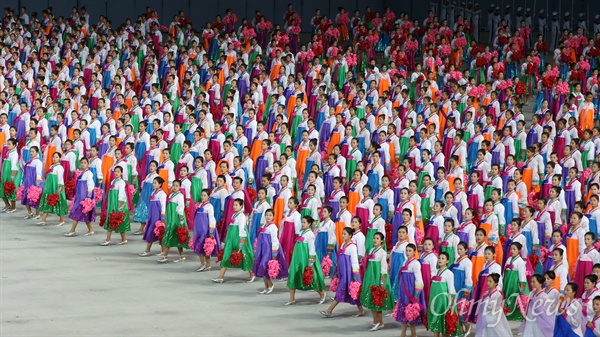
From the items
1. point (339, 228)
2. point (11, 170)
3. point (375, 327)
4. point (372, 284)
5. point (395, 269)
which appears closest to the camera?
point (372, 284)

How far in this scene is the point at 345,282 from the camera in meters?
13.9

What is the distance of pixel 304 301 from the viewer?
1495cm

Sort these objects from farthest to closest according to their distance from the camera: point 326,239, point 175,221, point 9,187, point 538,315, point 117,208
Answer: point 9,187 → point 117,208 → point 175,221 → point 326,239 → point 538,315

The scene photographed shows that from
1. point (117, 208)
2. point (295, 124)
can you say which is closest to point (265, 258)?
point (117, 208)

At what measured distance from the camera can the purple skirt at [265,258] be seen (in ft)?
49.2

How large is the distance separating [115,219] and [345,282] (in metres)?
4.17

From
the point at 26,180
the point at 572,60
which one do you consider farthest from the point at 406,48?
the point at 26,180

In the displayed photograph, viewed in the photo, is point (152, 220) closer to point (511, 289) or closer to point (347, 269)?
point (347, 269)

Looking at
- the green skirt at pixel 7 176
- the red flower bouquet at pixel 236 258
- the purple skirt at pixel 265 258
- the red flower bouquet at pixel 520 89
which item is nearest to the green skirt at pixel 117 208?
the green skirt at pixel 7 176

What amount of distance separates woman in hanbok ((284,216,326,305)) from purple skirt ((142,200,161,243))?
8.41 feet

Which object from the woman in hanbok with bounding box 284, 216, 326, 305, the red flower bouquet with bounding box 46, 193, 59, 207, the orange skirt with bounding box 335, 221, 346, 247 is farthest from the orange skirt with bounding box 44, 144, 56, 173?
the woman in hanbok with bounding box 284, 216, 326, 305

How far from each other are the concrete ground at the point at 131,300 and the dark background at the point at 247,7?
16.6 m

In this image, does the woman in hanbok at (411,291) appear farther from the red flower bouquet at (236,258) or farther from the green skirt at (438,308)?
the red flower bouquet at (236,258)

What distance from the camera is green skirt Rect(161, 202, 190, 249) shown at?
16266mm
